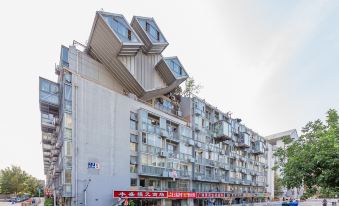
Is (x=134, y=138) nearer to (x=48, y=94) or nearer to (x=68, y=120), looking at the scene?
(x=68, y=120)

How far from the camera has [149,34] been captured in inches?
1927

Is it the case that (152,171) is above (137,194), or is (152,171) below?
above

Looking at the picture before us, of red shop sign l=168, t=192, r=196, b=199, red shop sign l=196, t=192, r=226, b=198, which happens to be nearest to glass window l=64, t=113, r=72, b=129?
red shop sign l=168, t=192, r=196, b=199

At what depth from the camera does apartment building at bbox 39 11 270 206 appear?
37.3 meters

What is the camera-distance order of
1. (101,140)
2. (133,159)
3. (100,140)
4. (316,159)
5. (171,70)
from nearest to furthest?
(316,159)
(100,140)
(101,140)
(133,159)
(171,70)

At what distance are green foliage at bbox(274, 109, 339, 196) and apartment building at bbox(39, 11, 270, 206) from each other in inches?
962

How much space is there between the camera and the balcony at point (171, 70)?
51625mm

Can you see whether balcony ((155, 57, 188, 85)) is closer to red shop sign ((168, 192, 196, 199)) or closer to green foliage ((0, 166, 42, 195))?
red shop sign ((168, 192, 196, 199))

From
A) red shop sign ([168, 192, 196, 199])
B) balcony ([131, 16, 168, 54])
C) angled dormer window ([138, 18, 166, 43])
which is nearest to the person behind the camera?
balcony ([131, 16, 168, 54])

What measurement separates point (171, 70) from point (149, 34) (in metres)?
7.14

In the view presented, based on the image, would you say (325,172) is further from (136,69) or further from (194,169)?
(194,169)

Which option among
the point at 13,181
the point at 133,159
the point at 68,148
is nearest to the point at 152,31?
the point at 133,159

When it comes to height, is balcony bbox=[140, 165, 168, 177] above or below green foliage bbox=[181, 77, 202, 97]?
below

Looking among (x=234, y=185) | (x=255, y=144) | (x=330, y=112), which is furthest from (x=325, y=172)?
(x=255, y=144)
